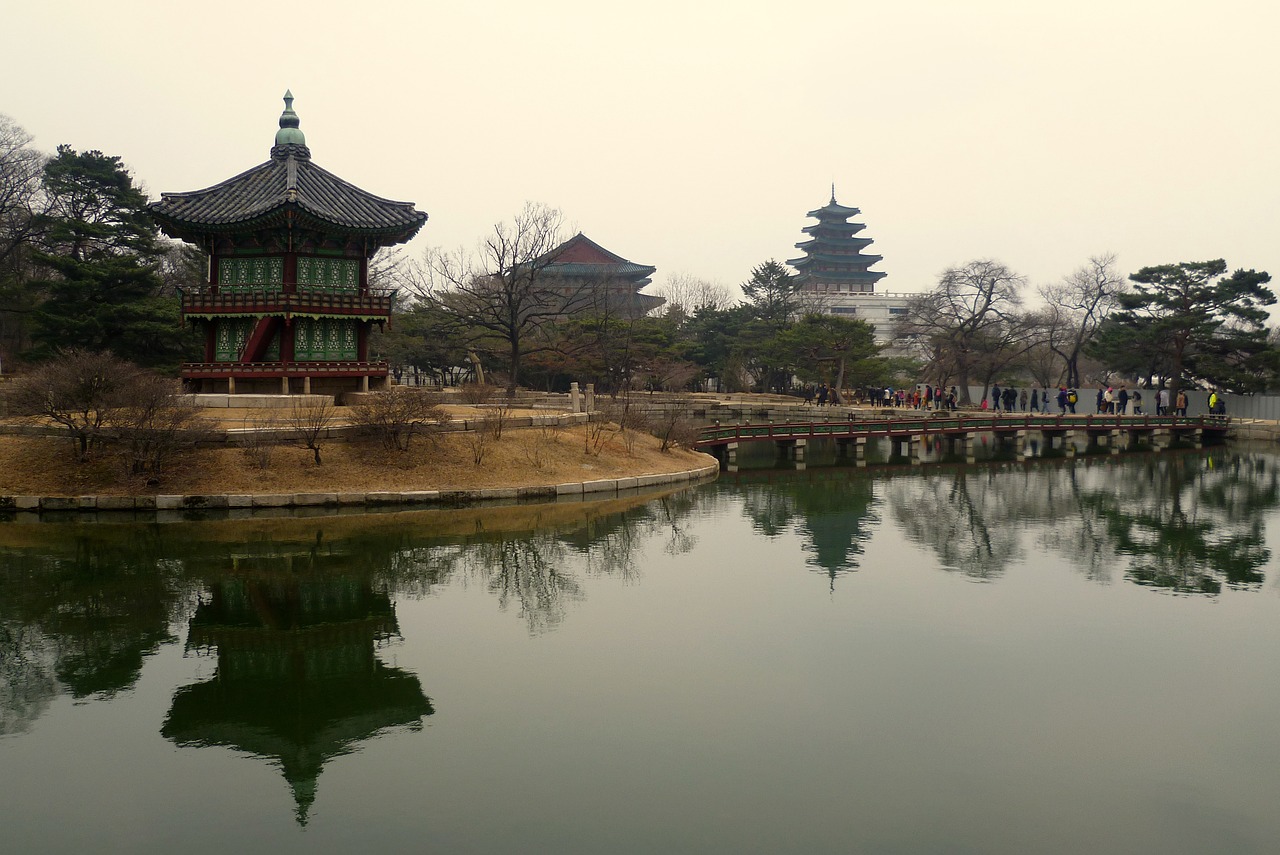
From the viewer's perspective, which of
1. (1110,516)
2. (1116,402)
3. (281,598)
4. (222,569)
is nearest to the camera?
(281,598)

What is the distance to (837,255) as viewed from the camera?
350 feet

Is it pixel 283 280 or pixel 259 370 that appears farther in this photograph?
pixel 283 280

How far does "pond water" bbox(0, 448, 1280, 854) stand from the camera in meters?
9.48

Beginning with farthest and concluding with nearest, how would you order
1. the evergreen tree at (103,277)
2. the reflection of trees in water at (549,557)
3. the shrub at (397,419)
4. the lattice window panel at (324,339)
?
the evergreen tree at (103,277), the lattice window panel at (324,339), the shrub at (397,419), the reflection of trees in water at (549,557)

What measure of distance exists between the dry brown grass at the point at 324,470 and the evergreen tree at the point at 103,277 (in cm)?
1244

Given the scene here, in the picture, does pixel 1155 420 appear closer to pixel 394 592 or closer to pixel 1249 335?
pixel 1249 335

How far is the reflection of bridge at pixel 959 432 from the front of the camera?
3975 cm

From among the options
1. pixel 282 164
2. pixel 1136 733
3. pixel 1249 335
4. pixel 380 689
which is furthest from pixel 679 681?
pixel 1249 335

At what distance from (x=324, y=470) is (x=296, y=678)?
13.8 meters

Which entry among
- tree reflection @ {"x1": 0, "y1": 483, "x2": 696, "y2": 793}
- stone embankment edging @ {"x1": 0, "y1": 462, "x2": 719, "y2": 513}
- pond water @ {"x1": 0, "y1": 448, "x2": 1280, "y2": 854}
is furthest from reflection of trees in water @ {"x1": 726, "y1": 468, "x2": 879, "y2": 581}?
stone embankment edging @ {"x1": 0, "y1": 462, "x2": 719, "y2": 513}

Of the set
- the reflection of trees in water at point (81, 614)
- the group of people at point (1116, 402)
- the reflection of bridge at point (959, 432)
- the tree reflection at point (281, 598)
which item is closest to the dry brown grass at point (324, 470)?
the tree reflection at point (281, 598)

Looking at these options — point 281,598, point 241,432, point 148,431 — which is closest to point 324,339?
point 241,432

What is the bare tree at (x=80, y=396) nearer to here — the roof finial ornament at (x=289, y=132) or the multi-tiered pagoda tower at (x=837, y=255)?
the roof finial ornament at (x=289, y=132)

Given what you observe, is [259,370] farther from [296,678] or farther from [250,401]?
[296,678]
